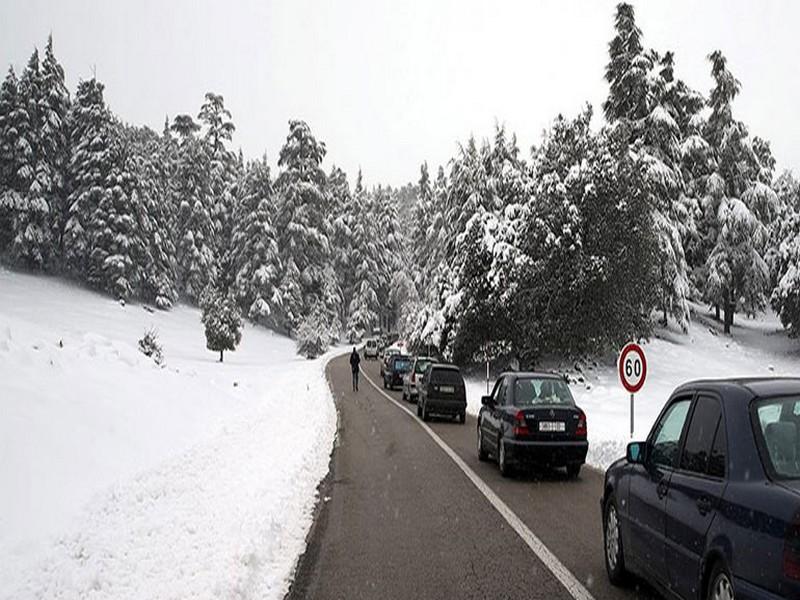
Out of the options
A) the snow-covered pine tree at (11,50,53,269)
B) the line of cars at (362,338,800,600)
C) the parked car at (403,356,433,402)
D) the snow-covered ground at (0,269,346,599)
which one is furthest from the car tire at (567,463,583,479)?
the snow-covered pine tree at (11,50,53,269)

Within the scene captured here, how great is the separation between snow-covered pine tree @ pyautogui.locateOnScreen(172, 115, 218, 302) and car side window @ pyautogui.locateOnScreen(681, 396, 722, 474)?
6735cm

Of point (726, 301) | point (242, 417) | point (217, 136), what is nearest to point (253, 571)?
point (242, 417)

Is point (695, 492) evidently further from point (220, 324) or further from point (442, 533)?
point (220, 324)

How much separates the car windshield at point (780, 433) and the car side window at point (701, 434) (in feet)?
1.18

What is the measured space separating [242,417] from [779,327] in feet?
173

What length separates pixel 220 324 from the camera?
44.3 meters

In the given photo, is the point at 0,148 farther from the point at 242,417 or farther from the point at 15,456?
Answer: the point at 15,456

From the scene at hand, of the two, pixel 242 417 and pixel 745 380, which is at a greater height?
pixel 745 380

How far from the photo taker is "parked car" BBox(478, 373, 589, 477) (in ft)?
39.6

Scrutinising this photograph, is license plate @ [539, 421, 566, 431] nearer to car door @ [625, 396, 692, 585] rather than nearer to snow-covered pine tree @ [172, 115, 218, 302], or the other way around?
car door @ [625, 396, 692, 585]

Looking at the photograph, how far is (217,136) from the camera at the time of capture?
82188mm

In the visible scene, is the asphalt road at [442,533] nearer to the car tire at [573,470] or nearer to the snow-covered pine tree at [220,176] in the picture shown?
the car tire at [573,470]

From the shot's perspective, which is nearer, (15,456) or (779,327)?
(15,456)

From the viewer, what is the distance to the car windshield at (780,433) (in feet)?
→ 13.2
